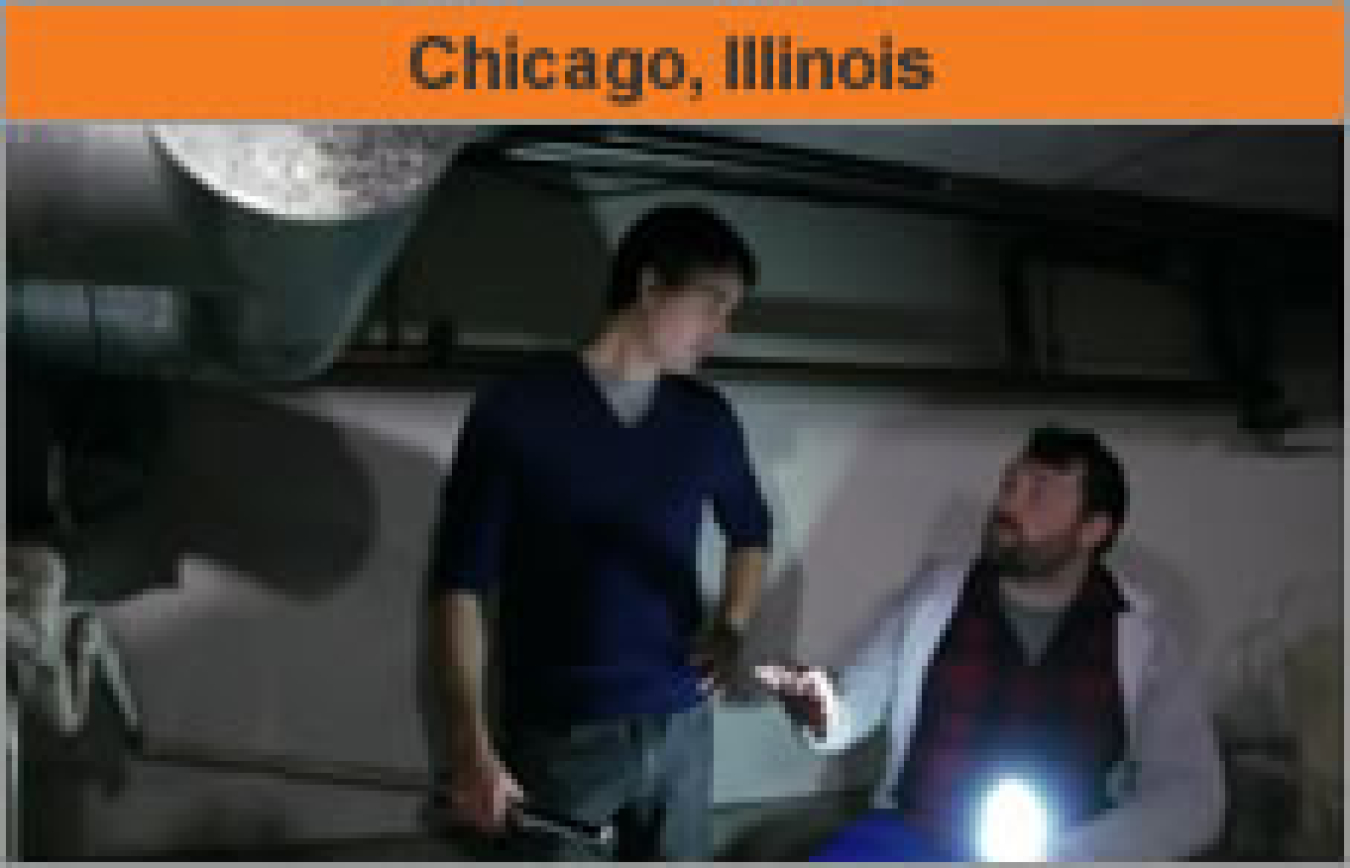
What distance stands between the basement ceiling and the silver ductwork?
42 centimetres

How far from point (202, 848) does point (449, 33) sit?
873mm

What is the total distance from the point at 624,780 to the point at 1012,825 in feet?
1.47

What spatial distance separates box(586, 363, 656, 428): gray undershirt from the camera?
1164 mm

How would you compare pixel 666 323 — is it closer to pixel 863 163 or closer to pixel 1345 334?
pixel 863 163

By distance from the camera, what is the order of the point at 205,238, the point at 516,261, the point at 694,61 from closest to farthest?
1. the point at 205,238
2. the point at 694,61
3. the point at 516,261

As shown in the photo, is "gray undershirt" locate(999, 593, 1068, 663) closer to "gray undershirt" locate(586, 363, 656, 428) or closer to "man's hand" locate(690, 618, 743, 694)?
"man's hand" locate(690, 618, 743, 694)

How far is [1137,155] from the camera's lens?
1333mm

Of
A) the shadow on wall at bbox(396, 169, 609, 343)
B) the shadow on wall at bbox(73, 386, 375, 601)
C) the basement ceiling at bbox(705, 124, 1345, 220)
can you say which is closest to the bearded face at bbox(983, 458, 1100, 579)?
the basement ceiling at bbox(705, 124, 1345, 220)

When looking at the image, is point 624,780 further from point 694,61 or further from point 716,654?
point 694,61

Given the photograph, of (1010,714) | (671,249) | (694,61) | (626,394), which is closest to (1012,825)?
(1010,714)

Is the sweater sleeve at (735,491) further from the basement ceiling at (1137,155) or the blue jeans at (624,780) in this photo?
the basement ceiling at (1137,155)

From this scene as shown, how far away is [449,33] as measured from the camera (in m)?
1.07

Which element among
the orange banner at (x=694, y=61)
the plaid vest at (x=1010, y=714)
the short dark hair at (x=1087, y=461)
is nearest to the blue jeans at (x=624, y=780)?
the plaid vest at (x=1010, y=714)

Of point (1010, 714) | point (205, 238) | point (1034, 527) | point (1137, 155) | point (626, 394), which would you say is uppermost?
point (1137, 155)
